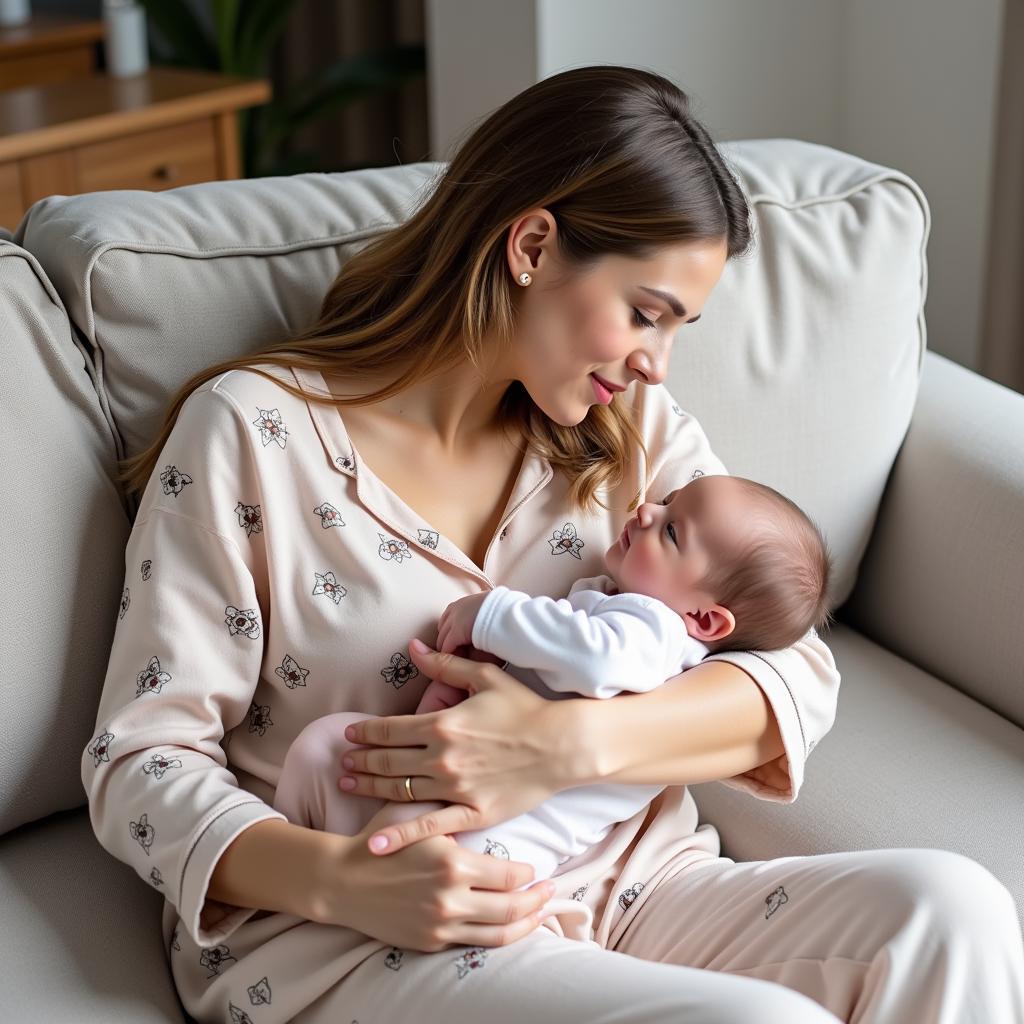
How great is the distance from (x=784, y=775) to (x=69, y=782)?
70 cm

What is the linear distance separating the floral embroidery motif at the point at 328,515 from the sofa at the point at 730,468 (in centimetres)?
22

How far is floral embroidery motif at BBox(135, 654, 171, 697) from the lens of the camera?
4.00 feet

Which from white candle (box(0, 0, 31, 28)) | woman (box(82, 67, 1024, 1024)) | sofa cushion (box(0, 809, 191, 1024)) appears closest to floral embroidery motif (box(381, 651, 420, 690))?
woman (box(82, 67, 1024, 1024))

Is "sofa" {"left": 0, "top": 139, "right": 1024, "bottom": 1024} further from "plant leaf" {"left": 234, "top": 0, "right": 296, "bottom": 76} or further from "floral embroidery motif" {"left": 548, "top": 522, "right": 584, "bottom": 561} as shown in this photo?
"plant leaf" {"left": 234, "top": 0, "right": 296, "bottom": 76}

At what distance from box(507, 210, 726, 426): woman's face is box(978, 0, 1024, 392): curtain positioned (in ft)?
4.49

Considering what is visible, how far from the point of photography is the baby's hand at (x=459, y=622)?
1.25 metres

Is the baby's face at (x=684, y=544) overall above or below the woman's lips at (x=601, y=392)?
below

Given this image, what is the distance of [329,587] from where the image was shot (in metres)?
1.29

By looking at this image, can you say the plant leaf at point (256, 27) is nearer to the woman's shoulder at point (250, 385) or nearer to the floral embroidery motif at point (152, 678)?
the woman's shoulder at point (250, 385)

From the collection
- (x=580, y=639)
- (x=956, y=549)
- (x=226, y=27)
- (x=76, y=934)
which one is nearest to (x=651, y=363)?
(x=580, y=639)

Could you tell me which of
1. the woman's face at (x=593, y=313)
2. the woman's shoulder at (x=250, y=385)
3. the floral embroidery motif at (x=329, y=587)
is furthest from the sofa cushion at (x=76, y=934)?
the woman's face at (x=593, y=313)

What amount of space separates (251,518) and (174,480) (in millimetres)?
76

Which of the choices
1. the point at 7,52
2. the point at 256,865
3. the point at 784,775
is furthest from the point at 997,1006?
the point at 7,52

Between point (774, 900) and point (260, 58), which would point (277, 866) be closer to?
point (774, 900)
